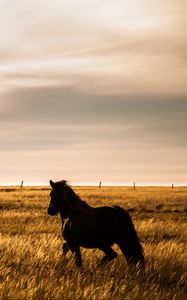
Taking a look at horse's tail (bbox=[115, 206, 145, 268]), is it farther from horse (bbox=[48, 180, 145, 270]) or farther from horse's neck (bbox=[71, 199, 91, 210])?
horse's neck (bbox=[71, 199, 91, 210])

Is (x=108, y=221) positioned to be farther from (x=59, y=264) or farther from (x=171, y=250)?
(x=171, y=250)

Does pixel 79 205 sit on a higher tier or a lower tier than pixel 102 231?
higher

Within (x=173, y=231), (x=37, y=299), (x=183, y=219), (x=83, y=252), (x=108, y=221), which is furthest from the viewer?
(x=183, y=219)

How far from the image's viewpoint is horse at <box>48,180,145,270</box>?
9398 mm

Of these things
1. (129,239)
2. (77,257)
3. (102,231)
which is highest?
(102,231)

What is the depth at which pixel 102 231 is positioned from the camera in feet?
31.2

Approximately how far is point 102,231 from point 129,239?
53cm

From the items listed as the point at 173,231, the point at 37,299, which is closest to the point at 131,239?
the point at 37,299

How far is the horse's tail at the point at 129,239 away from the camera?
938 centimetres

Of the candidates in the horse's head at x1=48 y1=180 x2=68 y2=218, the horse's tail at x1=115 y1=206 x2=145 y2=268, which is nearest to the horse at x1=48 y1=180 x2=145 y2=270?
the horse's tail at x1=115 y1=206 x2=145 y2=268

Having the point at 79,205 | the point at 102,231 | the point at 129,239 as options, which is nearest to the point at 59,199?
the point at 79,205

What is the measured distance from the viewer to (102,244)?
9.70 metres

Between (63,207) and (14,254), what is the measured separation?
1806 mm

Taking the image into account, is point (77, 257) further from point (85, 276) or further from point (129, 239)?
point (129, 239)
